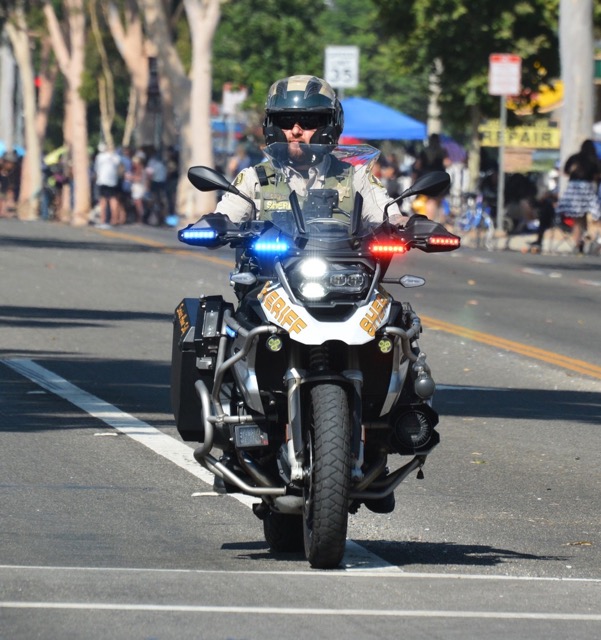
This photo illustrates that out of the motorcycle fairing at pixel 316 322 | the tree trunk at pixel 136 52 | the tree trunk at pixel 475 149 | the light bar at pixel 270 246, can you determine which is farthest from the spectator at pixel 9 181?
the motorcycle fairing at pixel 316 322

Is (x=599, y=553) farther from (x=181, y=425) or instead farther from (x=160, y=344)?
(x=160, y=344)

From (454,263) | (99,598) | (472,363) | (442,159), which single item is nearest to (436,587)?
(99,598)

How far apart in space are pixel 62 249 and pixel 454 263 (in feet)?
19.4

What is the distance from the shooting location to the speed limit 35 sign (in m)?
39.6

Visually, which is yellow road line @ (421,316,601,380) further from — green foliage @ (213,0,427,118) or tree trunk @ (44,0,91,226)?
green foliage @ (213,0,427,118)

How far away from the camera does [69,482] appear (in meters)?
9.14

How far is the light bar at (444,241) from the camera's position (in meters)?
7.25

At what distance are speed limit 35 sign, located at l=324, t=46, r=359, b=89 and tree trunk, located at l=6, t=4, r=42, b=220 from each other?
37.6ft

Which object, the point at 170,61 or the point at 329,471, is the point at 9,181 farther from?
the point at 329,471

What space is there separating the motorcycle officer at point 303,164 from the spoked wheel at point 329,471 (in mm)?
960

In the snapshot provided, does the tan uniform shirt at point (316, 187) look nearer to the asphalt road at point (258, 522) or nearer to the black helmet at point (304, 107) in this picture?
the black helmet at point (304, 107)

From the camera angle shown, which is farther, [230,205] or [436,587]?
[230,205]

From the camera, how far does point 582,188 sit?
30578 mm

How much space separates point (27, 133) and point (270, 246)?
1815 inches
